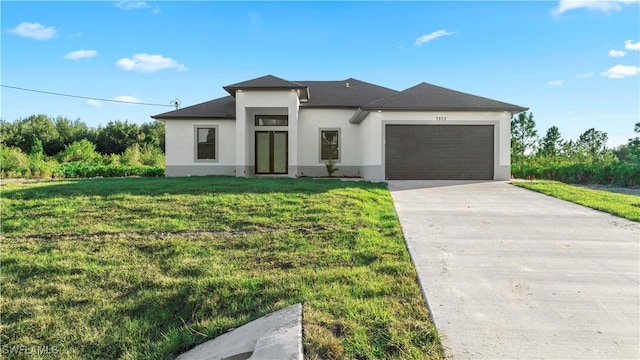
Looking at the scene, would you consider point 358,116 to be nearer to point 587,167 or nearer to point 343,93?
point 343,93

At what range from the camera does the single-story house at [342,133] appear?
14.7 metres

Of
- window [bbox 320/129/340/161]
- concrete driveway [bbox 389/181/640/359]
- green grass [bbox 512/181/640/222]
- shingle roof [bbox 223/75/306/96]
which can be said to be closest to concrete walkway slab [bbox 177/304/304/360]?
concrete driveway [bbox 389/181/640/359]

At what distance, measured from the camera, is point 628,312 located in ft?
11.5

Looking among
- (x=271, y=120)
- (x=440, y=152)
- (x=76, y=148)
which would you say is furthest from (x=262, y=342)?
(x=76, y=148)

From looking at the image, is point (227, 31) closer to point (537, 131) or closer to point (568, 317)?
point (568, 317)

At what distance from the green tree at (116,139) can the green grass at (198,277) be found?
31655 millimetres

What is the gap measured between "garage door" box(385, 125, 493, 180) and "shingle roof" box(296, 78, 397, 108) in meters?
3.76

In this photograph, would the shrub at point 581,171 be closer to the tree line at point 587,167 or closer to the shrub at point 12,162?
the tree line at point 587,167

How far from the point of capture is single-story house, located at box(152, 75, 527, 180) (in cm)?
1468

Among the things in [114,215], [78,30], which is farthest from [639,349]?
[78,30]

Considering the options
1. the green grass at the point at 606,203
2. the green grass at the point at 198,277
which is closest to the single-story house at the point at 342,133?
the green grass at the point at 606,203

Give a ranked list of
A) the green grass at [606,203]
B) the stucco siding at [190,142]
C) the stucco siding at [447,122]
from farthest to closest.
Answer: the stucco siding at [190,142] → the stucco siding at [447,122] → the green grass at [606,203]

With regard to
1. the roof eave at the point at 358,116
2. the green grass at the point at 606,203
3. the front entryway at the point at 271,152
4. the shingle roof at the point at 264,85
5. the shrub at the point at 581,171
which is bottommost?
the green grass at the point at 606,203

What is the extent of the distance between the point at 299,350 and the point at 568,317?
253cm
